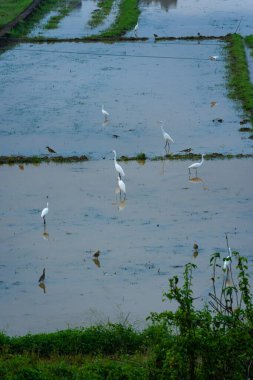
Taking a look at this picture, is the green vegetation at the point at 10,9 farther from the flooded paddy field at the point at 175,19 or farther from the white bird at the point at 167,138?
the white bird at the point at 167,138

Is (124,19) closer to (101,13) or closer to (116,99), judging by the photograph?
(101,13)

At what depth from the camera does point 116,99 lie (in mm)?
20453

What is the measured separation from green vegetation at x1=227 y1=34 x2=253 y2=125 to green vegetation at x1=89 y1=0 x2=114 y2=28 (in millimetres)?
5833

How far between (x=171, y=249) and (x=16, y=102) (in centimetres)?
934

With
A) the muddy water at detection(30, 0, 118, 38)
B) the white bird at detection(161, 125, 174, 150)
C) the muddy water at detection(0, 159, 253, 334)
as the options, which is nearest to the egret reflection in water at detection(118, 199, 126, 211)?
the muddy water at detection(0, 159, 253, 334)

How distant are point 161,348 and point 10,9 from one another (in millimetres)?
26223

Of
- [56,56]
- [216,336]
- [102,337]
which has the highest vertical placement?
[56,56]

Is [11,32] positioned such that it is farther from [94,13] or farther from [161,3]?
[161,3]

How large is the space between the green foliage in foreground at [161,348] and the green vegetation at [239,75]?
32.4 ft

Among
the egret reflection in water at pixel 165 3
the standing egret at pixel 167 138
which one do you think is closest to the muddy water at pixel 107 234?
the standing egret at pixel 167 138

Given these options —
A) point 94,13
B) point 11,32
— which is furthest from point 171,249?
point 94,13

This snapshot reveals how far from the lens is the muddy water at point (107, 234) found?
35.1 ft

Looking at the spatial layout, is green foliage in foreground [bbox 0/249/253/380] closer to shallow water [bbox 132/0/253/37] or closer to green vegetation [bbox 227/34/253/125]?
green vegetation [bbox 227/34/253/125]

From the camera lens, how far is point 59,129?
18.1 meters
